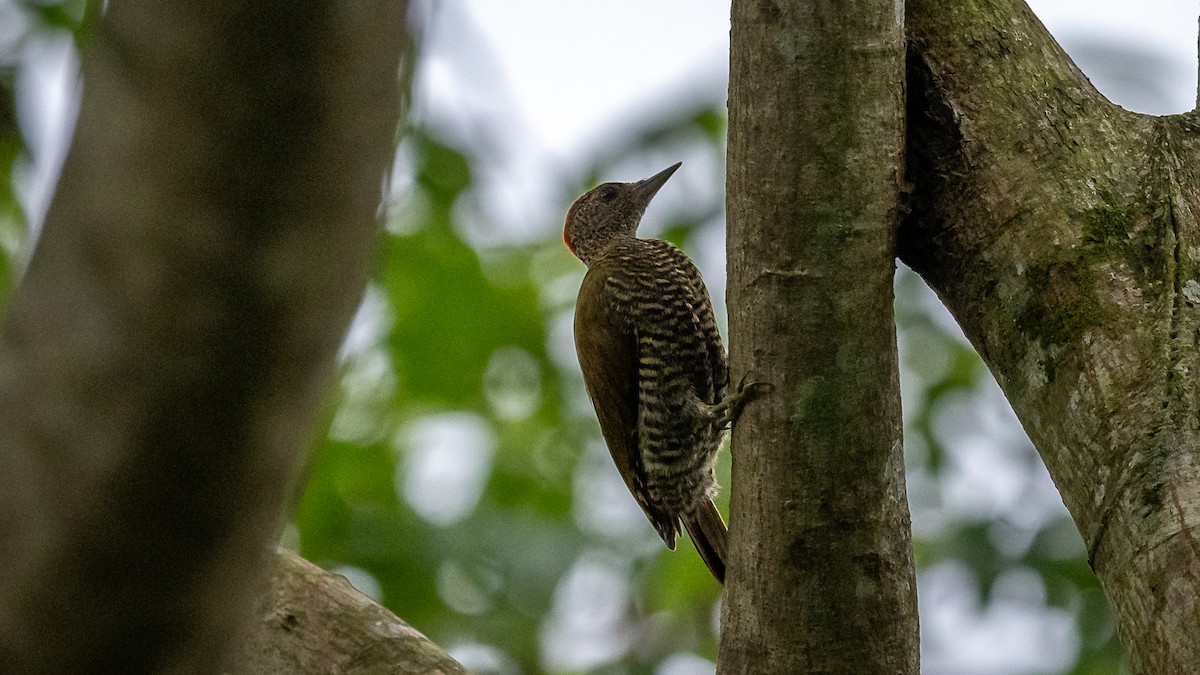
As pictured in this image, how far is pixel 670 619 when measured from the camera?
5.55 m

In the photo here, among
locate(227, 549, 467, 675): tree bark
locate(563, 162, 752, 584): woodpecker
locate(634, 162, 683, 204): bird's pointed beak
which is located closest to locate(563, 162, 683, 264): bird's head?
locate(634, 162, 683, 204): bird's pointed beak

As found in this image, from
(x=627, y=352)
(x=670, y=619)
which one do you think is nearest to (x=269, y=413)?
(x=627, y=352)

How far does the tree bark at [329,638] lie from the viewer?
2.92 m

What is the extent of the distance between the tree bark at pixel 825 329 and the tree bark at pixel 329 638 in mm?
901

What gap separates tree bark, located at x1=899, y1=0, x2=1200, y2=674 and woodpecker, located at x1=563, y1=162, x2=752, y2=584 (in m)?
1.50

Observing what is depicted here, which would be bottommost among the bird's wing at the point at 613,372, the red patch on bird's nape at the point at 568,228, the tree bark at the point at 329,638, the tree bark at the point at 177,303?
the tree bark at the point at 329,638

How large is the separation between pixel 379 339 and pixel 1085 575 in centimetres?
277

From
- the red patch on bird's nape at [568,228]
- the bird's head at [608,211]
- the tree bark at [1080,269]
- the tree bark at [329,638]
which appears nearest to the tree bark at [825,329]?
the tree bark at [1080,269]

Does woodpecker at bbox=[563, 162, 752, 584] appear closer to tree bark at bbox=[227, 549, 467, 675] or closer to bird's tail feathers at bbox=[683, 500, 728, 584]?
bird's tail feathers at bbox=[683, 500, 728, 584]

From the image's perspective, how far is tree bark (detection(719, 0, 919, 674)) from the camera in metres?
2.34

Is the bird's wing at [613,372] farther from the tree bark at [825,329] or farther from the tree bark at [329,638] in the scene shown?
the tree bark at [825,329]

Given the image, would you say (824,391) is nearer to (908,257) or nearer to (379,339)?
(908,257)

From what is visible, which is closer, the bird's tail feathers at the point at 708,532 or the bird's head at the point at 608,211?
the bird's tail feathers at the point at 708,532

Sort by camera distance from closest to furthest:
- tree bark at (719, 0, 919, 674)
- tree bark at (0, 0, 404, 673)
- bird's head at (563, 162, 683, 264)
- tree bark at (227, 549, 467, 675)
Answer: tree bark at (0, 0, 404, 673)
tree bark at (719, 0, 919, 674)
tree bark at (227, 549, 467, 675)
bird's head at (563, 162, 683, 264)
